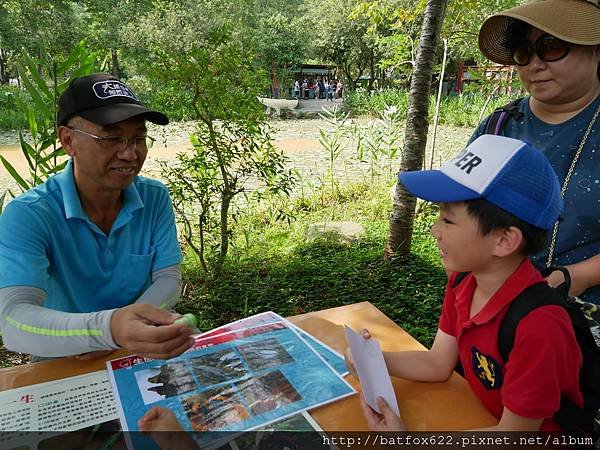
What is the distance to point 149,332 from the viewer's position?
1.15 metres

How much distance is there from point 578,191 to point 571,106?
323mm

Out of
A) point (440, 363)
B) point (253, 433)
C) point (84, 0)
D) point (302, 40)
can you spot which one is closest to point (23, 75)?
point (253, 433)

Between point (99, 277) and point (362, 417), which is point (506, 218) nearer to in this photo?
point (362, 417)

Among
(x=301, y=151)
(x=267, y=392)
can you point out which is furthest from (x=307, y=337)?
(x=301, y=151)

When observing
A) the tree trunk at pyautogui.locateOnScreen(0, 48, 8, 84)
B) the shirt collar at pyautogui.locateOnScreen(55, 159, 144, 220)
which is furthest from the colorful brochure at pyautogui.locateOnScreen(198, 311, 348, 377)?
the tree trunk at pyautogui.locateOnScreen(0, 48, 8, 84)

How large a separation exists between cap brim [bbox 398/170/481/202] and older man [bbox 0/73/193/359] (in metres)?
0.73

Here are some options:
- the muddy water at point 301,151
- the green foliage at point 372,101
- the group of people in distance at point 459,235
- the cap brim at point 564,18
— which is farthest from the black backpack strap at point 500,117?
the green foliage at point 372,101

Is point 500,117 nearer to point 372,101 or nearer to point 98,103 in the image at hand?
point 98,103

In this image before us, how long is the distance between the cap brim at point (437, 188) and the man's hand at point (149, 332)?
2.36ft

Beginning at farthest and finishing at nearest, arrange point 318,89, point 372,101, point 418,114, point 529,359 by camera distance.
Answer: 1. point 318,89
2. point 372,101
3. point 418,114
4. point 529,359

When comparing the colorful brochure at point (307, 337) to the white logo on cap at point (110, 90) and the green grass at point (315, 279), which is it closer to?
the white logo on cap at point (110, 90)

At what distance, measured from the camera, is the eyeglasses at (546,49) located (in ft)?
4.78

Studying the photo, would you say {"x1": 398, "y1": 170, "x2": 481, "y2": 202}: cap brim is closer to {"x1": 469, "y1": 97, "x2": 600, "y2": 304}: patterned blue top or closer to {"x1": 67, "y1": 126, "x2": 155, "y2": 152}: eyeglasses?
{"x1": 469, "y1": 97, "x2": 600, "y2": 304}: patterned blue top

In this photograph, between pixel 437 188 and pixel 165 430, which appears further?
pixel 437 188
